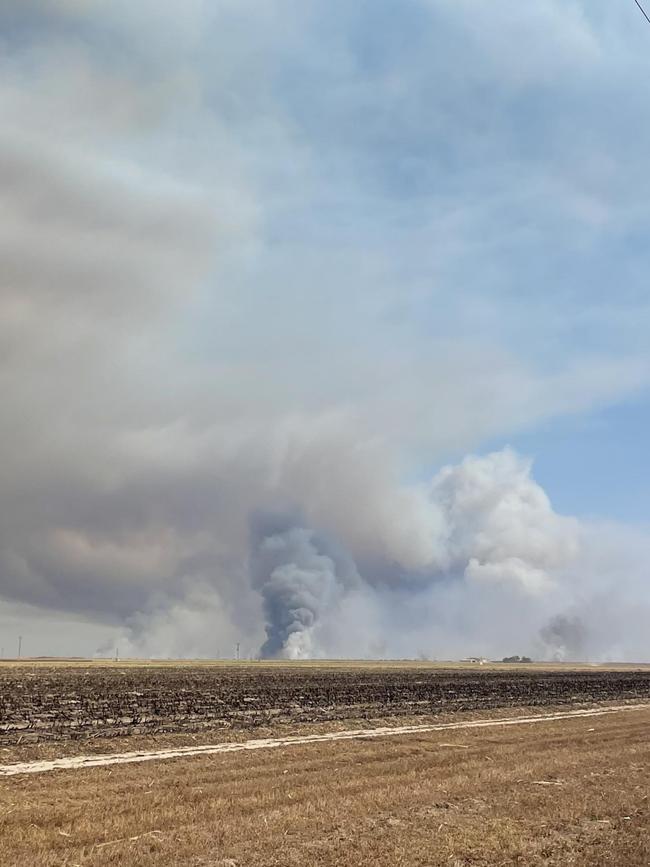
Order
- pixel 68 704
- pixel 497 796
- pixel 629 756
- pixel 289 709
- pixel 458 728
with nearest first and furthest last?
pixel 497 796 < pixel 629 756 < pixel 458 728 < pixel 289 709 < pixel 68 704

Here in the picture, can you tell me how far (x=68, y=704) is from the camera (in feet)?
160

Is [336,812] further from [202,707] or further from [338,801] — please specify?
[202,707]

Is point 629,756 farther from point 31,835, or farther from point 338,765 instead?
point 31,835

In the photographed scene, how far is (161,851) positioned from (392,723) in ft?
90.4

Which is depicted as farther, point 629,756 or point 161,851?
point 629,756

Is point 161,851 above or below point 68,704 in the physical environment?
above

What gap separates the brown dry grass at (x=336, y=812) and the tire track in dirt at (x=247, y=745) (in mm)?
1682

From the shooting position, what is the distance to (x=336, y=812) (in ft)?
51.3

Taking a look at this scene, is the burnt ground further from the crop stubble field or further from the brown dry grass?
the brown dry grass

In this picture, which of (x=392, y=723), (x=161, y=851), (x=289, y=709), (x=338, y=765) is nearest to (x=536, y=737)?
(x=392, y=723)

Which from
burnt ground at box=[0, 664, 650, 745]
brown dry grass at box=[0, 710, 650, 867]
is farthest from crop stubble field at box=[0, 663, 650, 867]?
burnt ground at box=[0, 664, 650, 745]

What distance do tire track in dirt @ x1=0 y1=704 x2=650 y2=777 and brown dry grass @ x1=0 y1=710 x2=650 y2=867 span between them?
5.52 ft

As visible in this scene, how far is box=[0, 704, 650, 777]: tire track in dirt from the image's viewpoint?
23.1 m

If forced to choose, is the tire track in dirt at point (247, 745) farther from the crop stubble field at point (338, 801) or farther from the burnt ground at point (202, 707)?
the burnt ground at point (202, 707)
